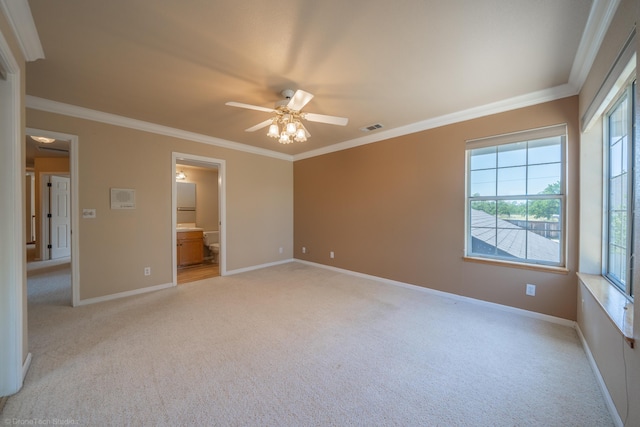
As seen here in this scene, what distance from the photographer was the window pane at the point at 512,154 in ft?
9.47

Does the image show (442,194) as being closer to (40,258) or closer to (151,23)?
(151,23)

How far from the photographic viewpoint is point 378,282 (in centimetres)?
411

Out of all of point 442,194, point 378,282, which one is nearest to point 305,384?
point 378,282

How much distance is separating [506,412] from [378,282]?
104 inches

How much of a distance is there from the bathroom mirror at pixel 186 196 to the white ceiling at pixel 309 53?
3.01 m

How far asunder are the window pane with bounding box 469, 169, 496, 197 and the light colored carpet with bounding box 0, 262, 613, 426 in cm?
148

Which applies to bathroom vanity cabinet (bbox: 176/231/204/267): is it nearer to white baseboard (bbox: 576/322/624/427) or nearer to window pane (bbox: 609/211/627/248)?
white baseboard (bbox: 576/322/624/427)

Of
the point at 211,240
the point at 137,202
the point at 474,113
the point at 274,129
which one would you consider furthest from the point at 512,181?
the point at 211,240

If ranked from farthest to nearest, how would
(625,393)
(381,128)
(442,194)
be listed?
(381,128)
(442,194)
(625,393)

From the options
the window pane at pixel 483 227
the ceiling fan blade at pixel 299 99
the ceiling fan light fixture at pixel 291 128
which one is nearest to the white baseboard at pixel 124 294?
the ceiling fan light fixture at pixel 291 128

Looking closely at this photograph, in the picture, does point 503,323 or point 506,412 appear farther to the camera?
point 503,323

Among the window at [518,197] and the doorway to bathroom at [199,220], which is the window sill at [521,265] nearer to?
the window at [518,197]

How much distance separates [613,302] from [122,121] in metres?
5.52

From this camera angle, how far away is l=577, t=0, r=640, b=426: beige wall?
1.21m
